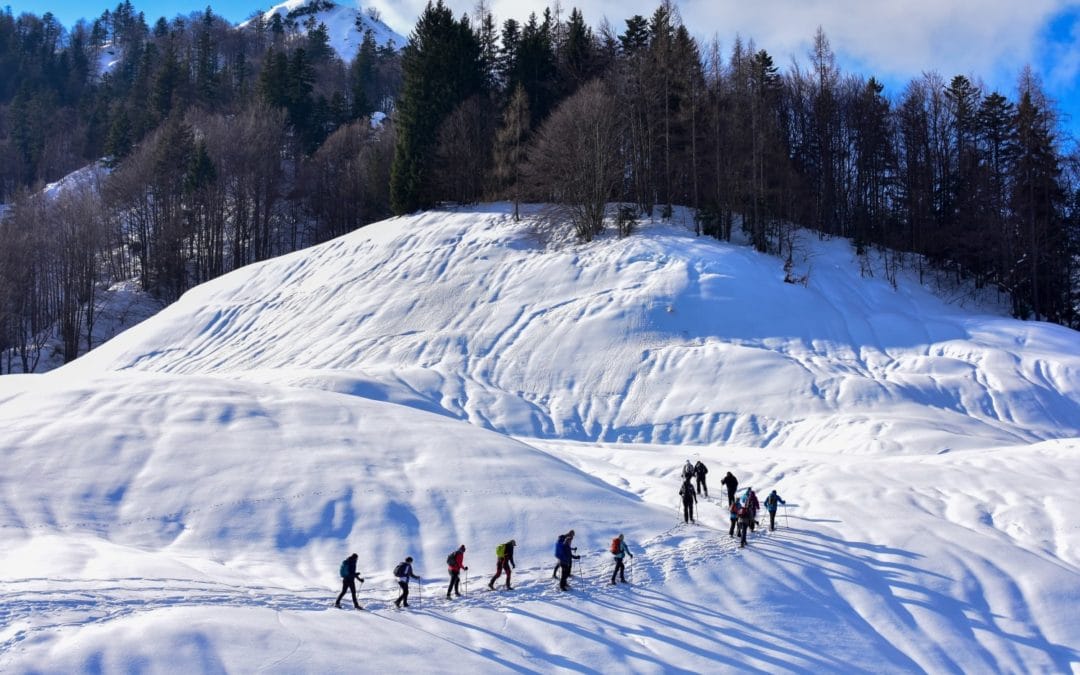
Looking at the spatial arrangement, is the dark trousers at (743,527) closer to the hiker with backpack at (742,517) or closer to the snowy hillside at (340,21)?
the hiker with backpack at (742,517)

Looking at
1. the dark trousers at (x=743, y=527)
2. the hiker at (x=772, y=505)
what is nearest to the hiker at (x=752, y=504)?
the dark trousers at (x=743, y=527)

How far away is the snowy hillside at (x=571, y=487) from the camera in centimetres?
1152

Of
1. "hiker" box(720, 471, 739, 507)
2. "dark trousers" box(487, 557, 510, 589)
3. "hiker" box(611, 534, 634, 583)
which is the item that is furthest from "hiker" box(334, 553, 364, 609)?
"hiker" box(720, 471, 739, 507)

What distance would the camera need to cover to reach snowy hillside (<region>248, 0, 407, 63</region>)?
157500mm

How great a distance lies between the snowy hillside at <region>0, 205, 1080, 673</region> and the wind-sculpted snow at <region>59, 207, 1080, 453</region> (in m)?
Result: 0.16

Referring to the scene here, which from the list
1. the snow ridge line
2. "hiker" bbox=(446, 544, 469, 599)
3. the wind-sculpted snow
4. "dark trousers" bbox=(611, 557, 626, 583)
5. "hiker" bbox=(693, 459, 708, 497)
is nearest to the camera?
the snow ridge line

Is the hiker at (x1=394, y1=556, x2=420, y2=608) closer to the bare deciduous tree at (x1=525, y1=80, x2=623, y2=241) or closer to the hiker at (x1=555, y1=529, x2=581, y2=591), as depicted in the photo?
the hiker at (x1=555, y1=529, x2=581, y2=591)

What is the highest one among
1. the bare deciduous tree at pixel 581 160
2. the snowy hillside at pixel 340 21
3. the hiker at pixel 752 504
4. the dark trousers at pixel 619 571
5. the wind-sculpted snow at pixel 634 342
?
the snowy hillside at pixel 340 21

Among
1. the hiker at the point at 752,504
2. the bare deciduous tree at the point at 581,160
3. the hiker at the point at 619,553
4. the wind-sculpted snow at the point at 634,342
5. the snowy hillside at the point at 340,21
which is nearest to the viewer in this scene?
the hiker at the point at 619,553

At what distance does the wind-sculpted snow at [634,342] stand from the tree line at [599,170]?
13.6ft

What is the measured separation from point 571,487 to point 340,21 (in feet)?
569

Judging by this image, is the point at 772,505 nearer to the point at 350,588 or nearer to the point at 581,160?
the point at 350,588

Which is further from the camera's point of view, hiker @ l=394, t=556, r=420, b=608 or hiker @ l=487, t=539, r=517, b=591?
hiker @ l=487, t=539, r=517, b=591

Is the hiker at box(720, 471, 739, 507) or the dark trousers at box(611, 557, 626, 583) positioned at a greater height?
the hiker at box(720, 471, 739, 507)
